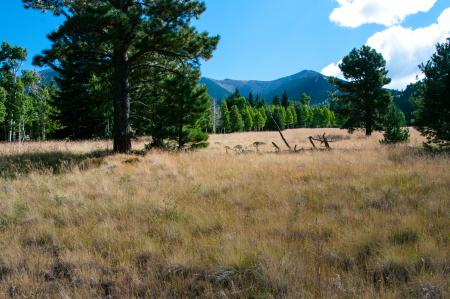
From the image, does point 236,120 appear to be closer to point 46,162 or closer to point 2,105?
point 2,105

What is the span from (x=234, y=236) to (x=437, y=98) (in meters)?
12.3

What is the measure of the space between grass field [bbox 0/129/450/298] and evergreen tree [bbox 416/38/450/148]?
5.59m

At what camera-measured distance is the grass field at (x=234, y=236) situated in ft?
11.6

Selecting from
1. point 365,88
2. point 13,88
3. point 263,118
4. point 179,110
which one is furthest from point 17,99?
point 263,118

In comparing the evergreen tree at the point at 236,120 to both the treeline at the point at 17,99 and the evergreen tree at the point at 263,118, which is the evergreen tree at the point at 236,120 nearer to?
the evergreen tree at the point at 263,118

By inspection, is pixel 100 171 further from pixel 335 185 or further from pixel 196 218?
pixel 335 185

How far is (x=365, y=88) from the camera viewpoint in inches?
1129

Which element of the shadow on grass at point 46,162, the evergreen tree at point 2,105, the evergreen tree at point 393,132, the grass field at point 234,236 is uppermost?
the evergreen tree at point 2,105

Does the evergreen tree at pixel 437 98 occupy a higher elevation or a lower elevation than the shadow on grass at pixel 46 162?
higher

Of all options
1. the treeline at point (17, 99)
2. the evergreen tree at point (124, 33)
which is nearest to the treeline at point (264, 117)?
the treeline at point (17, 99)

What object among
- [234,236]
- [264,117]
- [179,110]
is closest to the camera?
[234,236]

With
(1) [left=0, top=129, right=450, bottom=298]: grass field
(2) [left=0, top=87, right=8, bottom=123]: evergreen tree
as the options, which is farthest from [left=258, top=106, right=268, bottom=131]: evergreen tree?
(1) [left=0, top=129, right=450, bottom=298]: grass field

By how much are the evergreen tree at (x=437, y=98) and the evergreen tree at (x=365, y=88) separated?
15.1 meters

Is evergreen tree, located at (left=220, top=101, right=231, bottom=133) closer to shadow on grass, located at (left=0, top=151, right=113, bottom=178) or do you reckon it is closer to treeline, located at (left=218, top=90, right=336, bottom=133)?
treeline, located at (left=218, top=90, right=336, bottom=133)
